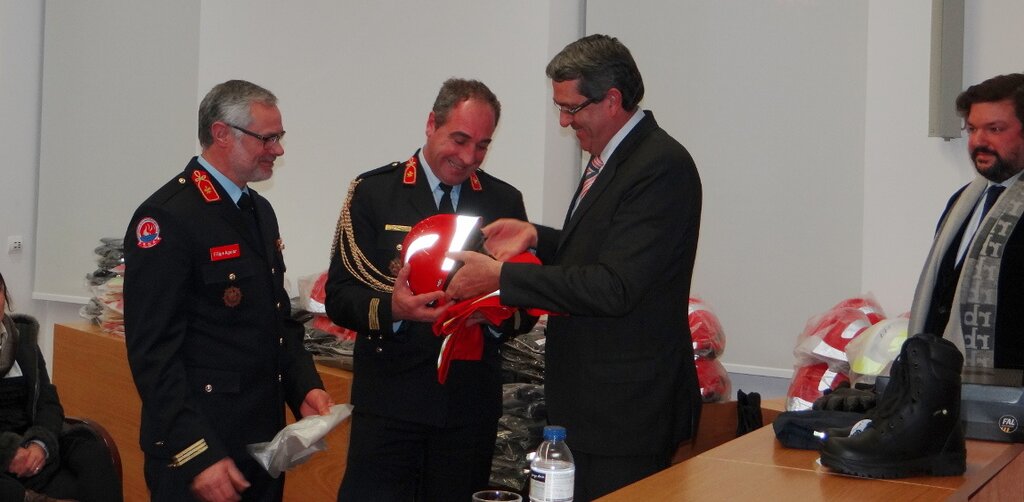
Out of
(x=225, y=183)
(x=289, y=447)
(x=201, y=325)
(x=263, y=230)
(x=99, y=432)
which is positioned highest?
(x=225, y=183)

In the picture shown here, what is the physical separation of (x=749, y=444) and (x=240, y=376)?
3.89 feet

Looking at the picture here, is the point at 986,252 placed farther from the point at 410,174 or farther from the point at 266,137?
the point at 266,137

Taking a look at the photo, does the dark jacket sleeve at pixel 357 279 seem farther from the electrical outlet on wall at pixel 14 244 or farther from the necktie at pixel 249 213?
the electrical outlet on wall at pixel 14 244

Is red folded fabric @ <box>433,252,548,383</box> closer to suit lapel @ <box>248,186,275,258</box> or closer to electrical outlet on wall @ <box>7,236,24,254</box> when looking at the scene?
suit lapel @ <box>248,186,275,258</box>

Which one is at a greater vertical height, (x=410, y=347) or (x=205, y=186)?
(x=205, y=186)

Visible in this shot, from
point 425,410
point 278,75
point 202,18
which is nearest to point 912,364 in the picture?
point 425,410

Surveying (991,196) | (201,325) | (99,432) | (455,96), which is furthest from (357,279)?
(991,196)

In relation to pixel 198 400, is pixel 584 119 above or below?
above

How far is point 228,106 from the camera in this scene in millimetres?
2625

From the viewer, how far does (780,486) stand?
1890 millimetres

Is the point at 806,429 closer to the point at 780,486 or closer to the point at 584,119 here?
the point at 780,486

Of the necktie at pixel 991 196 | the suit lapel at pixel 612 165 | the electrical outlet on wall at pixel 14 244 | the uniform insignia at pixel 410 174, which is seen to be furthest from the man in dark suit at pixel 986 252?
the electrical outlet on wall at pixel 14 244

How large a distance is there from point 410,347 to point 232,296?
47 cm

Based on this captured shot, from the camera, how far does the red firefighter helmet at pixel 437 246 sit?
99.0 inches
